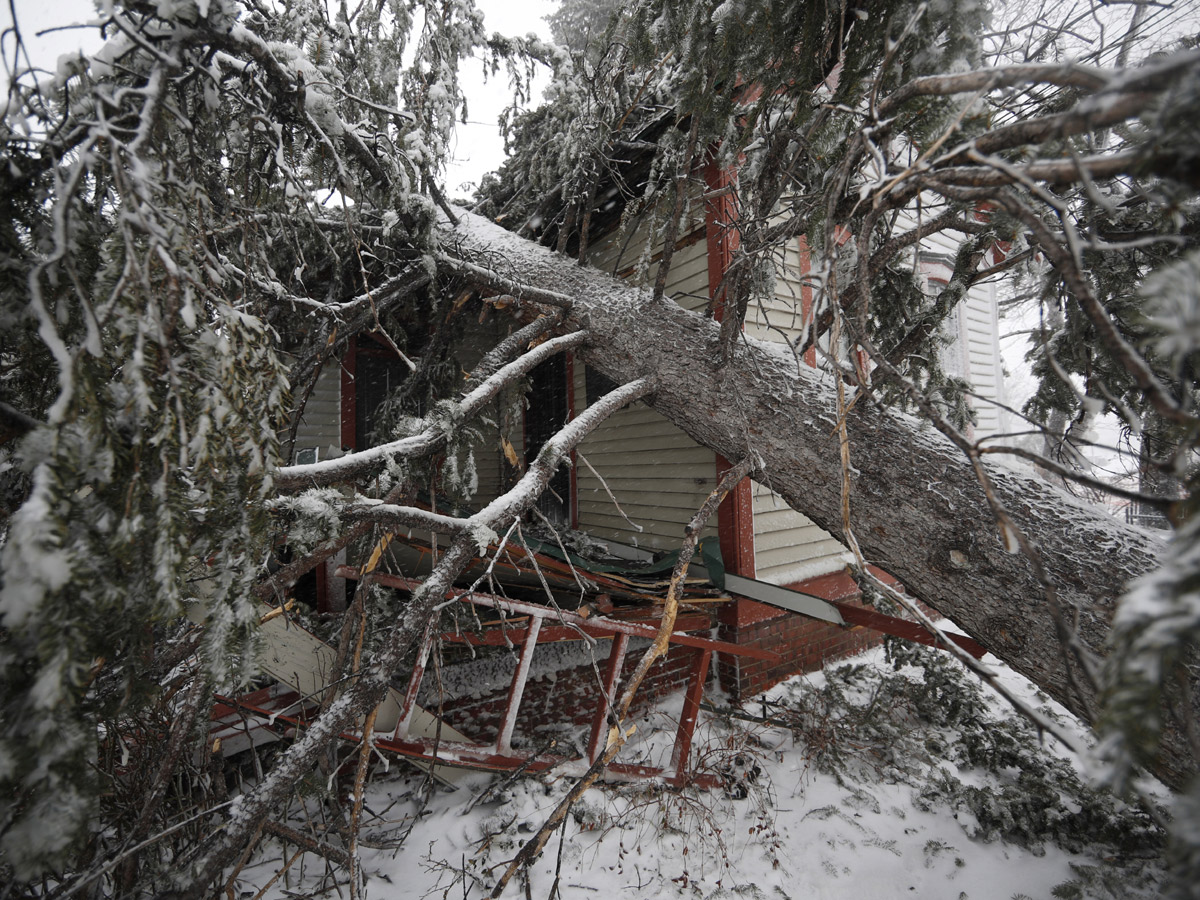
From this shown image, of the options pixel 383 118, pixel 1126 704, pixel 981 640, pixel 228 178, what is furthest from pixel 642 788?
pixel 383 118

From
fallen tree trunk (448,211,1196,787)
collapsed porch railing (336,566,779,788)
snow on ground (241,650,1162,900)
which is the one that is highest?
fallen tree trunk (448,211,1196,787)

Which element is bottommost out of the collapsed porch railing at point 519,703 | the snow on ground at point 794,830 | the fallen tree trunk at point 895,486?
the snow on ground at point 794,830

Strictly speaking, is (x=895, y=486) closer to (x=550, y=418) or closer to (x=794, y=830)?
(x=794, y=830)

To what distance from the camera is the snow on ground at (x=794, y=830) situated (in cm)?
235

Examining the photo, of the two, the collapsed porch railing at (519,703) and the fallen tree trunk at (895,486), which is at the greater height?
the fallen tree trunk at (895,486)

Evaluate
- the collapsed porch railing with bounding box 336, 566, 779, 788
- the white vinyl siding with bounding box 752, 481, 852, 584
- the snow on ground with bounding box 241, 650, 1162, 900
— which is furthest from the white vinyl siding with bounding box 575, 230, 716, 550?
the snow on ground with bounding box 241, 650, 1162, 900

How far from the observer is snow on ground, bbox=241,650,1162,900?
235cm

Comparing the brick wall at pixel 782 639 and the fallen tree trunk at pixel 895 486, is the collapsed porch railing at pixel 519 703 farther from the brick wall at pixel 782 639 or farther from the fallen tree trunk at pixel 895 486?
the fallen tree trunk at pixel 895 486

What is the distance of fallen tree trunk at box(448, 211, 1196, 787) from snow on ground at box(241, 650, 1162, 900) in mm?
1293

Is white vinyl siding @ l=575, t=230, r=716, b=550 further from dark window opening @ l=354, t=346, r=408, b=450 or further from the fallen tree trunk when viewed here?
dark window opening @ l=354, t=346, r=408, b=450

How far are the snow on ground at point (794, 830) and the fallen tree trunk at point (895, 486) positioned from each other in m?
1.29

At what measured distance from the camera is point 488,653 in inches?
121

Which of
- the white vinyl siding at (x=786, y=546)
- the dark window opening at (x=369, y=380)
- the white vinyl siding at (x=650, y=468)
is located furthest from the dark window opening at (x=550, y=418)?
the white vinyl siding at (x=786, y=546)

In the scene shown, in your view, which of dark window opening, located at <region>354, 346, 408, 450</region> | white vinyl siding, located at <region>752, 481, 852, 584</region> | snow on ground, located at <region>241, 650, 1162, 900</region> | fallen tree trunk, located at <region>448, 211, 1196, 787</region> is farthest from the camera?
dark window opening, located at <region>354, 346, 408, 450</region>
